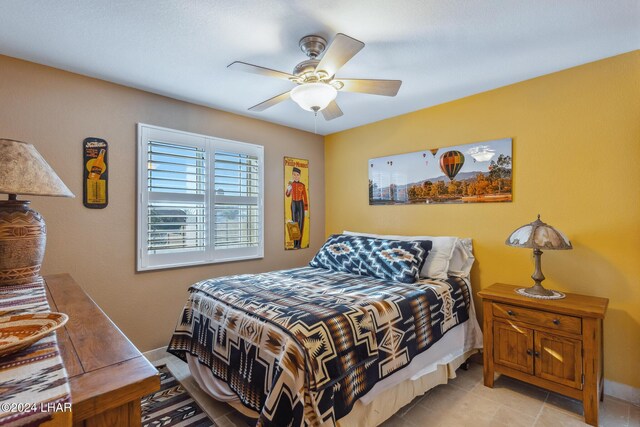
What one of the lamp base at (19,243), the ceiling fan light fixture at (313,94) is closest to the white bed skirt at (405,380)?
the lamp base at (19,243)

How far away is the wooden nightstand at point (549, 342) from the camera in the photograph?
74.3 inches

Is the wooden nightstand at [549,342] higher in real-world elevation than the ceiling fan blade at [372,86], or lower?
lower

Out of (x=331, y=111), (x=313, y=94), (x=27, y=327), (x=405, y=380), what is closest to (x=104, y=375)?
(x=27, y=327)

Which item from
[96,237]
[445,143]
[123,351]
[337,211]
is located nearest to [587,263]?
[445,143]

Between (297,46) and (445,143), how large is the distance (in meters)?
1.74

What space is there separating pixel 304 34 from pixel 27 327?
1.88m

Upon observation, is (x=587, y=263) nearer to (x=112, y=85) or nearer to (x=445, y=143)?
(x=445, y=143)

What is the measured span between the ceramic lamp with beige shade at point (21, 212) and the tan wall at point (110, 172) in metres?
1.09

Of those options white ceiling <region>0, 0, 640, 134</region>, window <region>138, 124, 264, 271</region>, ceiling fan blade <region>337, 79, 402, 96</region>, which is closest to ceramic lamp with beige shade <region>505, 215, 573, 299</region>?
white ceiling <region>0, 0, 640, 134</region>

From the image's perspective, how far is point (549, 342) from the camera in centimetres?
205

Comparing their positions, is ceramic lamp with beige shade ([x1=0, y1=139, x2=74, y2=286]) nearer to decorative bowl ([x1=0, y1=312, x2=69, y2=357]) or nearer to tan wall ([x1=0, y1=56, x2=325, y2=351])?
decorative bowl ([x1=0, y1=312, x2=69, y2=357])

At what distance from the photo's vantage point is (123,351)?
0.82 m

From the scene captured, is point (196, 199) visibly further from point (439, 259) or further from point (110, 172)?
point (439, 259)

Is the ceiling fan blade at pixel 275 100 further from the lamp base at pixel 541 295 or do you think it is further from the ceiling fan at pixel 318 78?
the lamp base at pixel 541 295
